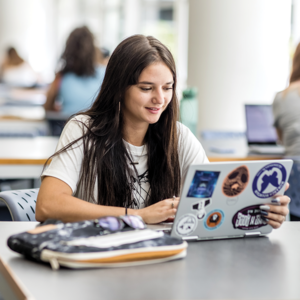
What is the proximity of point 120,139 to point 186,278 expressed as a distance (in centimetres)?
73

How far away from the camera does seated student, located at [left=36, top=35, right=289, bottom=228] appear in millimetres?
1434

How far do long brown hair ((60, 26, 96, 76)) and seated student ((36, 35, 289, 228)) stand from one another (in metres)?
2.31

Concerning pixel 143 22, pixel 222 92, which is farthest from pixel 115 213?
pixel 143 22

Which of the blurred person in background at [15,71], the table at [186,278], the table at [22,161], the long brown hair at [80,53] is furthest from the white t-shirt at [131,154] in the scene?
the blurred person in background at [15,71]

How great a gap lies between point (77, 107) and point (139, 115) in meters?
2.68

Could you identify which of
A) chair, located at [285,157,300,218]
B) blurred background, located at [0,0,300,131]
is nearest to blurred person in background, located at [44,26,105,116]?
blurred background, located at [0,0,300,131]

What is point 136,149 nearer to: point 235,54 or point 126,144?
point 126,144

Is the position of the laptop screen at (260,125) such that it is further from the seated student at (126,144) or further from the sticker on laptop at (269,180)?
the sticker on laptop at (269,180)

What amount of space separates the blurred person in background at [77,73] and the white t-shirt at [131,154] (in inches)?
85.2

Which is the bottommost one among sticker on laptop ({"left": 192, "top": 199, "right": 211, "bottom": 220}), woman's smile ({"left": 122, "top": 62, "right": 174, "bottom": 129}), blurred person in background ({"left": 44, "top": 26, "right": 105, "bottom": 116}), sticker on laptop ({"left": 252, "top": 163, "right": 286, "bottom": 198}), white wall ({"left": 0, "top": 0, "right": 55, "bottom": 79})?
sticker on laptop ({"left": 192, "top": 199, "right": 211, "bottom": 220})

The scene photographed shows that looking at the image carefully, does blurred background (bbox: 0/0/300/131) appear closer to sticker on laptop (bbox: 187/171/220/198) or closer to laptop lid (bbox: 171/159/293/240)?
laptop lid (bbox: 171/159/293/240)

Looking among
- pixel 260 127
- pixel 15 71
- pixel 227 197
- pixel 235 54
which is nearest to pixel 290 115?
pixel 260 127

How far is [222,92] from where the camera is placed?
12.2 feet

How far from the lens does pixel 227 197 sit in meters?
1.16
